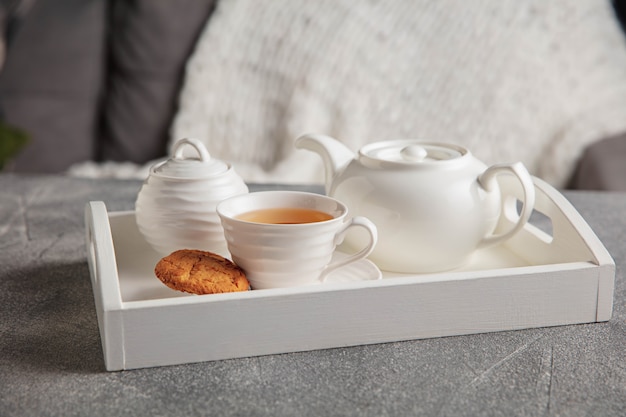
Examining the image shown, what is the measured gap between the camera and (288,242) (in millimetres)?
695

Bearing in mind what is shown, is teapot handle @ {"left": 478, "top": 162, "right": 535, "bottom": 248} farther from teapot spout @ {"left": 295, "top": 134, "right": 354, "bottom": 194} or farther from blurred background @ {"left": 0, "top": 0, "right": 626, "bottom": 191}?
blurred background @ {"left": 0, "top": 0, "right": 626, "bottom": 191}

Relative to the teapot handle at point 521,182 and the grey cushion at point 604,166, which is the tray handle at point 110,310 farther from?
the grey cushion at point 604,166

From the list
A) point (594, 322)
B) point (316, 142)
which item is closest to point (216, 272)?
point (316, 142)

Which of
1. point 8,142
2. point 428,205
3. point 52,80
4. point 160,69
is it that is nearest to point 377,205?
point 428,205

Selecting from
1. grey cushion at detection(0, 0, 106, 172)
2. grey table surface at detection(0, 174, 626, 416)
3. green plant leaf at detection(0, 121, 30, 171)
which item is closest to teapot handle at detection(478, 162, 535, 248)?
grey table surface at detection(0, 174, 626, 416)

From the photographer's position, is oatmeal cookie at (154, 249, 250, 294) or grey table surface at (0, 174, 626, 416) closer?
grey table surface at (0, 174, 626, 416)

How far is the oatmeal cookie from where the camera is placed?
2.27 ft

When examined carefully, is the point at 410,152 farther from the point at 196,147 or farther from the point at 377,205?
the point at 196,147

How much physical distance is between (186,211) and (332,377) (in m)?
0.27

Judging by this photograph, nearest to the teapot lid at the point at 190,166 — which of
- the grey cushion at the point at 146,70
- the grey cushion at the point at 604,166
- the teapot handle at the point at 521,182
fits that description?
the teapot handle at the point at 521,182

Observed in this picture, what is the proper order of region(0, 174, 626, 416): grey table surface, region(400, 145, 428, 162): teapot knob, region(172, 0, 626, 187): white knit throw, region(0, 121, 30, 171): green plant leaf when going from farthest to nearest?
region(172, 0, 626, 187): white knit throw < region(0, 121, 30, 171): green plant leaf < region(400, 145, 428, 162): teapot knob < region(0, 174, 626, 416): grey table surface

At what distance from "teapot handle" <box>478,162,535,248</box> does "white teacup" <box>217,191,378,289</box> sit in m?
0.15

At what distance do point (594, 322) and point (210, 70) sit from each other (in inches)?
59.0

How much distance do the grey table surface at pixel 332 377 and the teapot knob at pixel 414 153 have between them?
0.65ft
